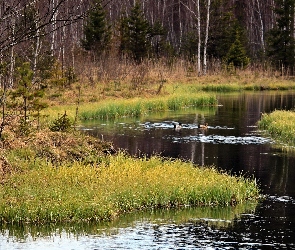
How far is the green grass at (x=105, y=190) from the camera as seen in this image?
13633 millimetres

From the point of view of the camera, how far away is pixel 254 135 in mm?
27469

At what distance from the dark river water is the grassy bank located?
0.52 m

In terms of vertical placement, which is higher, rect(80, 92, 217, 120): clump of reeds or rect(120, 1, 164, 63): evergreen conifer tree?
rect(120, 1, 164, 63): evergreen conifer tree

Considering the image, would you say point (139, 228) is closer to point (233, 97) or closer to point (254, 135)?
point (254, 135)

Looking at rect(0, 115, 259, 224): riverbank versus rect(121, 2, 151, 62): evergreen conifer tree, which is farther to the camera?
rect(121, 2, 151, 62): evergreen conifer tree

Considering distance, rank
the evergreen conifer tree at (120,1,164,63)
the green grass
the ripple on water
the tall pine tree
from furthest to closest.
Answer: the tall pine tree
the evergreen conifer tree at (120,1,164,63)
the ripple on water
the green grass

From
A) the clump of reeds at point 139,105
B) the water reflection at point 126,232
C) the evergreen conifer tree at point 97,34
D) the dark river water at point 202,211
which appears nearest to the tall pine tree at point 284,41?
Result: the evergreen conifer tree at point 97,34

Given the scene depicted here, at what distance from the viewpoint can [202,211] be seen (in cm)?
1501

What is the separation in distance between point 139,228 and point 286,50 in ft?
156

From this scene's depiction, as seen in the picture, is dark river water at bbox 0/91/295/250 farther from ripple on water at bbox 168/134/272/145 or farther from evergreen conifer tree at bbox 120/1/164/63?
evergreen conifer tree at bbox 120/1/164/63

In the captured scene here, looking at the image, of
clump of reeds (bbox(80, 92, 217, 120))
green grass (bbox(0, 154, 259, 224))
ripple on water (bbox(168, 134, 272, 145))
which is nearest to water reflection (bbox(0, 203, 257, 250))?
green grass (bbox(0, 154, 259, 224))

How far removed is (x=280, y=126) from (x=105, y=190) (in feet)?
46.2

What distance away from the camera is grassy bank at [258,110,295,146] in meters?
25.9

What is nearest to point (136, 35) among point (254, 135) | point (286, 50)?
point (286, 50)
